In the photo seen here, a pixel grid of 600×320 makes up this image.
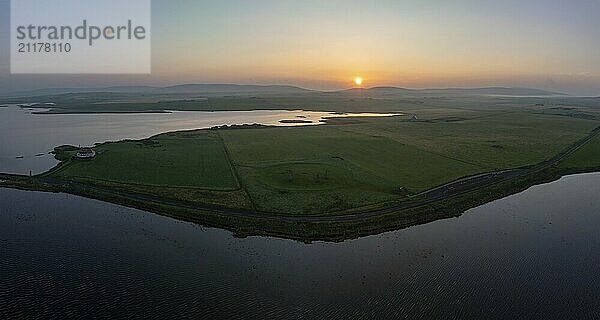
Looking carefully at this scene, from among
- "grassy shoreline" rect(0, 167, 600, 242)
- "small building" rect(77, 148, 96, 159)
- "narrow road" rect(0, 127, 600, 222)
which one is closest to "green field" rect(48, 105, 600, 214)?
"narrow road" rect(0, 127, 600, 222)

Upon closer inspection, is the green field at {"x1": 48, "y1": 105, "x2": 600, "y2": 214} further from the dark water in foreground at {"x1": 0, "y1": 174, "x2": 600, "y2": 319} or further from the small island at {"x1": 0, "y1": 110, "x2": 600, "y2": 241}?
the dark water in foreground at {"x1": 0, "y1": 174, "x2": 600, "y2": 319}

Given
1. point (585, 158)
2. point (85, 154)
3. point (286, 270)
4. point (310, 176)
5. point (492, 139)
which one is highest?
point (492, 139)

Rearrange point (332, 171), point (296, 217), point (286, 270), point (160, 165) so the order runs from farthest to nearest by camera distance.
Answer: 1. point (160, 165)
2. point (332, 171)
3. point (296, 217)
4. point (286, 270)

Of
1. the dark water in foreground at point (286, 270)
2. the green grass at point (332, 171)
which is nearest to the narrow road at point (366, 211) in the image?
the green grass at point (332, 171)

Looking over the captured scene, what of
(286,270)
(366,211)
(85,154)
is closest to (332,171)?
(366,211)

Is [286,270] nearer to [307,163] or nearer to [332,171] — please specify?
[332,171]

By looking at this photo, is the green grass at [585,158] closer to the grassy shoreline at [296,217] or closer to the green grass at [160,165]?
the grassy shoreline at [296,217]

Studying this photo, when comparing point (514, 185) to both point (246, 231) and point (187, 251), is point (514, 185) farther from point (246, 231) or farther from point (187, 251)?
point (187, 251)
